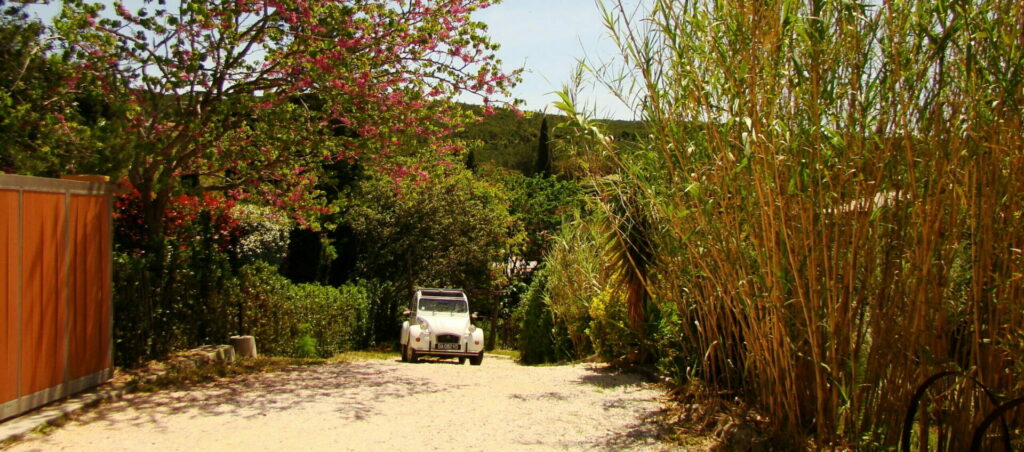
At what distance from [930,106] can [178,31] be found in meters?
7.56

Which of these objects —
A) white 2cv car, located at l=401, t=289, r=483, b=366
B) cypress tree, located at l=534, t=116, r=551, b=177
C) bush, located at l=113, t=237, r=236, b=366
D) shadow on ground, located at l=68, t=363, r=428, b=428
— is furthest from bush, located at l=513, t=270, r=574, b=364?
cypress tree, located at l=534, t=116, r=551, b=177

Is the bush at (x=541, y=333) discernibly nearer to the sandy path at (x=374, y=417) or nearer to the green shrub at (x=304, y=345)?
the green shrub at (x=304, y=345)

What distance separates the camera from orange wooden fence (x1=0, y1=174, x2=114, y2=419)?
230 inches

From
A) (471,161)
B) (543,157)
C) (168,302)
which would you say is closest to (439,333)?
(168,302)

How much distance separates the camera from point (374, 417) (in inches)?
264

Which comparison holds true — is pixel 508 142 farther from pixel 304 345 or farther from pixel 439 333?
pixel 439 333

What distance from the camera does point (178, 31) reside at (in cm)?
856

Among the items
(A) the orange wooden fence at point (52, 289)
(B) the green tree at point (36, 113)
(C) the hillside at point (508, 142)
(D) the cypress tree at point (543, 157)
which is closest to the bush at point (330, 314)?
(B) the green tree at point (36, 113)

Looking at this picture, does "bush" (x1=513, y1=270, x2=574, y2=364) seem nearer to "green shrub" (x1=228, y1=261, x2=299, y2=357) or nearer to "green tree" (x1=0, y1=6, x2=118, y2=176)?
"green shrub" (x1=228, y1=261, x2=299, y2=357)

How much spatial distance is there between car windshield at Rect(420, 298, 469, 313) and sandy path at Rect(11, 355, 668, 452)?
17.9ft

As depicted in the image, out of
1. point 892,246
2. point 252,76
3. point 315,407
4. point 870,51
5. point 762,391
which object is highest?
point 252,76

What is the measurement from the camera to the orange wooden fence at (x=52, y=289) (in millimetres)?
5852

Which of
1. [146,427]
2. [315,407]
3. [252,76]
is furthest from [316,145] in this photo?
[146,427]

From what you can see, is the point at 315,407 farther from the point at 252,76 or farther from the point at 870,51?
the point at 870,51
